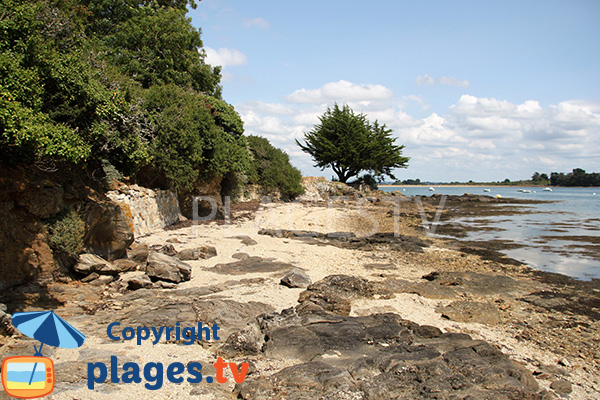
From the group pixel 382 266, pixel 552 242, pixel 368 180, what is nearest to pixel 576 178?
pixel 368 180

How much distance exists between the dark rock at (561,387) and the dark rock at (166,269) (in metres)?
6.30

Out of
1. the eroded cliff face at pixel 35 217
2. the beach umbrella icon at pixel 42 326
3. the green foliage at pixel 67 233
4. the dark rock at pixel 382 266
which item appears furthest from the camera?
the dark rock at pixel 382 266

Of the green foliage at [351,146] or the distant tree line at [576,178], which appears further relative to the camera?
the distant tree line at [576,178]

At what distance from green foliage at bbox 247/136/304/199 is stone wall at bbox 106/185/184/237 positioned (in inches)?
453

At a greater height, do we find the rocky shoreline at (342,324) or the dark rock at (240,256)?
the dark rock at (240,256)

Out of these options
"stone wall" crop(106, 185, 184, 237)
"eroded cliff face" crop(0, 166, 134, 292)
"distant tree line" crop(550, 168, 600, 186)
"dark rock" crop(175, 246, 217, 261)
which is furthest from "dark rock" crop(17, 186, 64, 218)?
"distant tree line" crop(550, 168, 600, 186)

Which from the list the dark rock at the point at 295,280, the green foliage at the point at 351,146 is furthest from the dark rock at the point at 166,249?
the green foliage at the point at 351,146

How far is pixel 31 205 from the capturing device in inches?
243

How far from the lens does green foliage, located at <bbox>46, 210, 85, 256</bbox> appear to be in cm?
653

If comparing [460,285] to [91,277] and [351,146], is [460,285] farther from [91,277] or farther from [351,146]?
[351,146]

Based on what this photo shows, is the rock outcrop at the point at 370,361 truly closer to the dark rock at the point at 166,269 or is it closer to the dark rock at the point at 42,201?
the dark rock at the point at 166,269

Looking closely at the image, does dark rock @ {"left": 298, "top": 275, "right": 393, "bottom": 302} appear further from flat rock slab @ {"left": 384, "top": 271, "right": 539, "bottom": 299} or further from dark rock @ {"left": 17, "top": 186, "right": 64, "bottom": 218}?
dark rock @ {"left": 17, "top": 186, "right": 64, "bottom": 218}

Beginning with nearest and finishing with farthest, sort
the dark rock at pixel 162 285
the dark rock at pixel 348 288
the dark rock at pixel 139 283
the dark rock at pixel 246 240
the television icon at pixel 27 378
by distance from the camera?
the television icon at pixel 27 378 → the dark rock at pixel 139 283 → the dark rock at pixel 162 285 → the dark rock at pixel 348 288 → the dark rock at pixel 246 240

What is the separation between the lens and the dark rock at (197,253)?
9.46 metres
